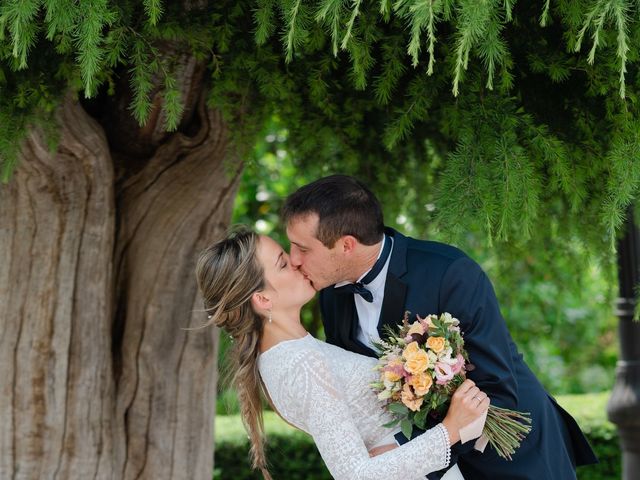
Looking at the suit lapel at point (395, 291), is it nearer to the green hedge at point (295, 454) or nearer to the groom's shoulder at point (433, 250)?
the groom's shoulder at point (433, 250)

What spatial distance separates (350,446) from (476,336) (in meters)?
0.57

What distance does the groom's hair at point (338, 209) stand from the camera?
313 cm

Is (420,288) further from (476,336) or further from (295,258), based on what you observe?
(295,258)

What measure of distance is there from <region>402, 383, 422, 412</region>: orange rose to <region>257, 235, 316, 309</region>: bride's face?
0.58 m

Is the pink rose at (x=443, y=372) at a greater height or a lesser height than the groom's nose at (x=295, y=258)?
lesser

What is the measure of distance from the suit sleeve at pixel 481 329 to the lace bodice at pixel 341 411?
0.87 feet

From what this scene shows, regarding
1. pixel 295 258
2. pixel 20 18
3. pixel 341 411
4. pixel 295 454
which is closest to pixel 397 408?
pixel 341 411

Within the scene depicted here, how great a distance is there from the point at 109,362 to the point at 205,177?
38.2 inches

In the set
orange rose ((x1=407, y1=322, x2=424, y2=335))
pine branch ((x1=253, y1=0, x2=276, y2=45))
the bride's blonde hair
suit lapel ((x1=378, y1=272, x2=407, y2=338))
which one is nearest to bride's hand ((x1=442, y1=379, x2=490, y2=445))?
orange rose ((x1=407, y1=322, x2=424, y2=335))

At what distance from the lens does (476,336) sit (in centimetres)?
298

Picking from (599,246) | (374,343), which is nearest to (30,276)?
(374,343)

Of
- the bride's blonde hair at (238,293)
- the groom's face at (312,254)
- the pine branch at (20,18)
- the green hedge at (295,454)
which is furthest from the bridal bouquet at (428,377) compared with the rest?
the green hedge at (295,454)

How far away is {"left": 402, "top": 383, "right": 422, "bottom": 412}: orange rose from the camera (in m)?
2.83

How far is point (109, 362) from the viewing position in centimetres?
403
